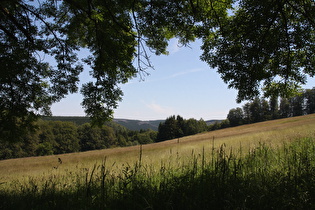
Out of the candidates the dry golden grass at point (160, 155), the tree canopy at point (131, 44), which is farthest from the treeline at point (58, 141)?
the tree canopy at point (131, 44)

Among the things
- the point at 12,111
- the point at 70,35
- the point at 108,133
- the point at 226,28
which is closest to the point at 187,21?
the point at 226,28

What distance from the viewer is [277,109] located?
10175cm

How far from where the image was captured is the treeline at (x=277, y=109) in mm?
93188

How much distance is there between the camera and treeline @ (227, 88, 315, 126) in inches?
3669

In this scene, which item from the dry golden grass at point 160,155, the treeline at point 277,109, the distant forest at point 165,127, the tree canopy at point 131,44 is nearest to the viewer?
the tree canopy at point 131,44

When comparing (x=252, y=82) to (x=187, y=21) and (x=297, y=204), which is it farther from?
(x=297, y=204)

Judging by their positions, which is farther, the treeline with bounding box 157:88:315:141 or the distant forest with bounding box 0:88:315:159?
the treeline with bounding box 157:88:315:141

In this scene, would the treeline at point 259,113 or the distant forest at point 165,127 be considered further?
the treeline at point 259,113

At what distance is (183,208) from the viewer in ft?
8.63

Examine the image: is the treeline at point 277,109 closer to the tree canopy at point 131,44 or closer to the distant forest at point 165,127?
the distant forest at point 165,127

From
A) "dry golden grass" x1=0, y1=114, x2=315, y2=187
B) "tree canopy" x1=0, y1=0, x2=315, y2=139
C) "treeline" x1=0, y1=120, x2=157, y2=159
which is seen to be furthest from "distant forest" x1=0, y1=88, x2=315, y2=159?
"tree canopy" x1=0, y1=0, x2=315, y2=139

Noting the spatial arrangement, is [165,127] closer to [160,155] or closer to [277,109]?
[277,109]

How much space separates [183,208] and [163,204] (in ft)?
1.05

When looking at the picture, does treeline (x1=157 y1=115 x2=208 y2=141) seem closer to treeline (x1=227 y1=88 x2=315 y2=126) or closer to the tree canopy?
treeline (x1=227 y1=88 x2=315 y2=126)
